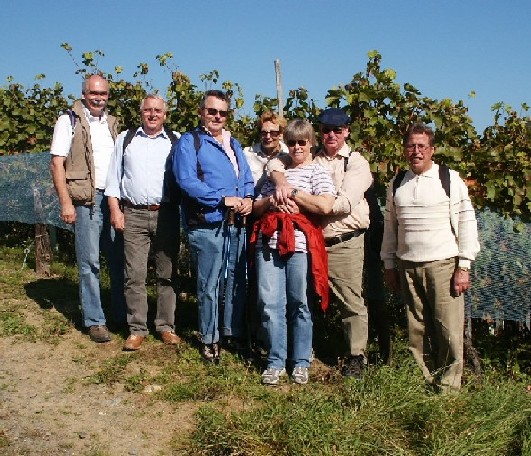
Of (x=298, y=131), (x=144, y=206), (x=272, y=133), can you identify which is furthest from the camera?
(x=144, y=206)

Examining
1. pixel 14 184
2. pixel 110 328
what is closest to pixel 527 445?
pixel 110 328

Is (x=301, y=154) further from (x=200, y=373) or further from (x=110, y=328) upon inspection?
(x=110, y=328)

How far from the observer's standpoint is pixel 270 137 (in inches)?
197

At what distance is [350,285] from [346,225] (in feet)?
1.39

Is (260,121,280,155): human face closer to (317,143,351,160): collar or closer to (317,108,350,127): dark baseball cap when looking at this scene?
(317,143,351,160): collar

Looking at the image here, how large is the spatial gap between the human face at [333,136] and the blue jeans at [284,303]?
75 centimetres

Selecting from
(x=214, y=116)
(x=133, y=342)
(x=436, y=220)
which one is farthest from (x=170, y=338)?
(x=436, y=220)

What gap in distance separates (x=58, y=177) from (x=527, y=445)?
12.5 ft

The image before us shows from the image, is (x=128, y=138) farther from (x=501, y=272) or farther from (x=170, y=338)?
(x=501, y=272)

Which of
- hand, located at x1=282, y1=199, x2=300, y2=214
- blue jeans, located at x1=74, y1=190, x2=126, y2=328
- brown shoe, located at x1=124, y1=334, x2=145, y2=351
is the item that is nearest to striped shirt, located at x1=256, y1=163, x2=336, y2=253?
hand, located at x1=282, y1=199, x2=300, y2=214

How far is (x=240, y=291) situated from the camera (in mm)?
5160

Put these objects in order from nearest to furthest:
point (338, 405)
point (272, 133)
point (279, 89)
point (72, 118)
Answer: point (338, 405) → point (272, 133) → point (72, 118) → point (279, 89)

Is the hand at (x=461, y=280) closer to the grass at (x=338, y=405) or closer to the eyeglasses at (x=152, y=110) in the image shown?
the grass at (x=338, y=405)

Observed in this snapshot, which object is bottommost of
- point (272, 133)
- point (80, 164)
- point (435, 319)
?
point (435, 319)
